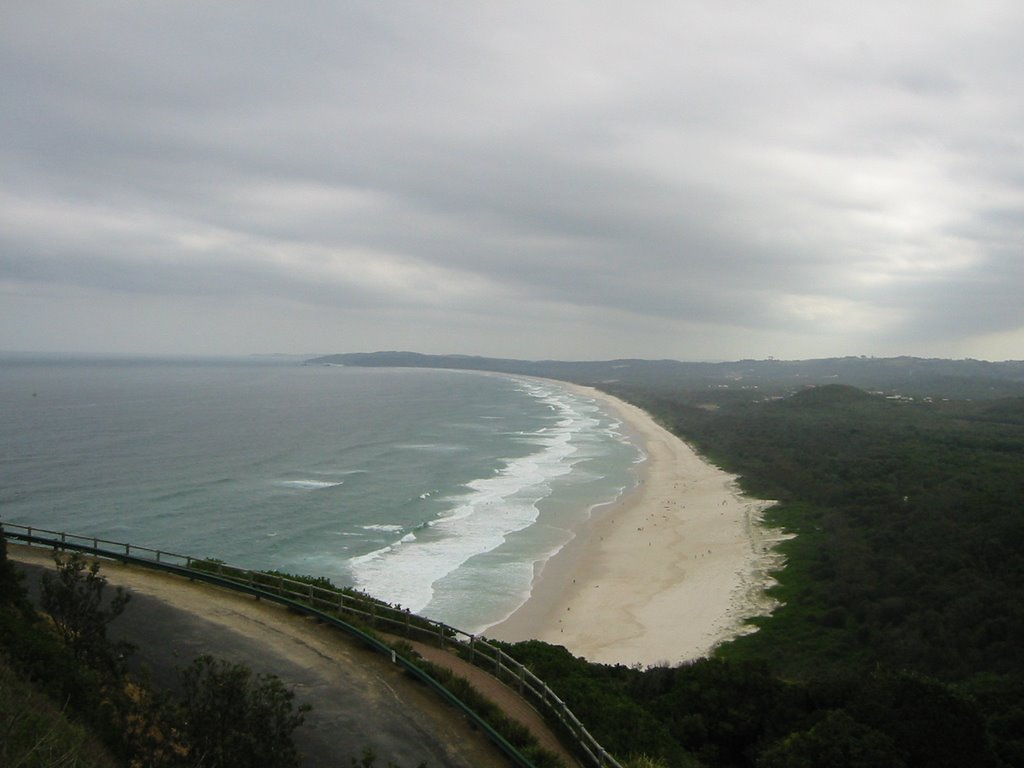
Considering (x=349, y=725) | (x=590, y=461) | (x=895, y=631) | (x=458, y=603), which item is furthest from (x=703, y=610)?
(x=590, y=461)

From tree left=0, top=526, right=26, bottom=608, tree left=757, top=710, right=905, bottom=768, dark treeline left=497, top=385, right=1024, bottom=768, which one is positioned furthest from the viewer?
dark treeline left=497, top=385, right=1024, bottom=768

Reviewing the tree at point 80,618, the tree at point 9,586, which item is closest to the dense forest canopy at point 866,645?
the tree at point 80,618

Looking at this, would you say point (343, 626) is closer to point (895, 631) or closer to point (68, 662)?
point (68, 662)

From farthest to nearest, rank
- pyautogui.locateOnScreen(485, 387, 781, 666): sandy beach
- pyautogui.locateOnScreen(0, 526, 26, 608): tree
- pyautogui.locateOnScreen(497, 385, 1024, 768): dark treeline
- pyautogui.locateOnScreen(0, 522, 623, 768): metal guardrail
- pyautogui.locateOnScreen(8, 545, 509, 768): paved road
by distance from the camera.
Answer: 1. pyautogui.locateOnScreen(485, 387, 781, 666): sandy beach
2. pyautogui.locateOnScreen(497, 385, 1024, 768): dark treeline
3. pyautogui.locateOnScreen(0, 526, 26, 608): tree
4. pyautogui.locateOnScreen(0, 522, 623, 768): metal guardrail
5. pyautogui.locateOnScreen(8, 545, 509, 768): paved road

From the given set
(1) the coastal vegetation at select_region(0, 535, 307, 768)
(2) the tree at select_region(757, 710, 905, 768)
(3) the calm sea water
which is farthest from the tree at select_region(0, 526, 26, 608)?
(3) the calm sea water

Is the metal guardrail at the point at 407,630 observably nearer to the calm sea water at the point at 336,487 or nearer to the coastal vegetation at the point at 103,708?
the coastal vegetation at the point at 103,708

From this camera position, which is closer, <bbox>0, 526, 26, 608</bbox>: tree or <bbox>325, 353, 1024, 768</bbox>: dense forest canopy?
<bbox>0, 526, 26, 608</bbox>: tree

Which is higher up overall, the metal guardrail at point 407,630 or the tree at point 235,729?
the tree at point 235,729

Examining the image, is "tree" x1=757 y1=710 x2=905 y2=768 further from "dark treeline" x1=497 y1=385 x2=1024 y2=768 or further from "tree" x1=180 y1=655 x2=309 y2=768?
"tree" x1=180 y1=655 x2=309 y2=768
